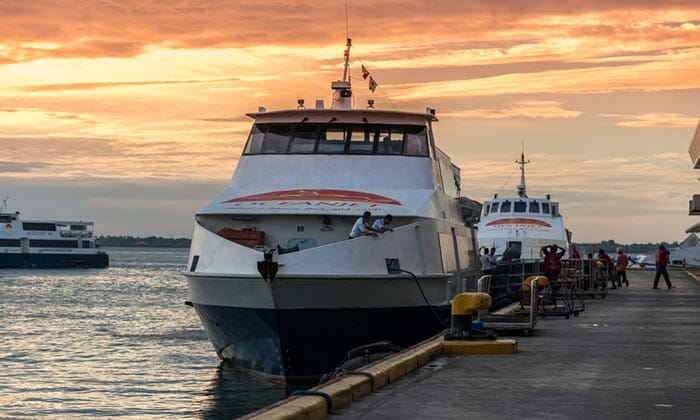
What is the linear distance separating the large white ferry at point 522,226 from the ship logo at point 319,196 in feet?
77.7

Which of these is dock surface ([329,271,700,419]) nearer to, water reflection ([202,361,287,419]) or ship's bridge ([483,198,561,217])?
water reflection ([202,361,287,419])

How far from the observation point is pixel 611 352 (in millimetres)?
16094

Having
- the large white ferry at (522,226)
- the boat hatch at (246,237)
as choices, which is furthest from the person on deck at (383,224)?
the large white ferry at (522,226)

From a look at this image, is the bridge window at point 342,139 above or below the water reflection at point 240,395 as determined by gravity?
above

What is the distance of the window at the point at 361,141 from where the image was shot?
22.8 metres

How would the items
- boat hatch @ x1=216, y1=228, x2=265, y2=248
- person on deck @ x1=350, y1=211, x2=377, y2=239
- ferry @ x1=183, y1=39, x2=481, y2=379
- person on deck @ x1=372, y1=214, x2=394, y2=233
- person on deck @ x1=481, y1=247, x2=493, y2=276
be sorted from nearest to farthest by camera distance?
ferry @ x1=183, y1=39, x2=481, y2=379 → person on deck @ x1=350, y1=211, x2=377, y2=239 → person on deck @ x1=372, y1=214, x2=394, y2=233 → boat hatch @ x1=216, y1=228, x2=265, y2=248 → person on deck @ x1=481, y1=247, x2=493, y2=276

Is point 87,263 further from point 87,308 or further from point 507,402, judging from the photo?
point 507,402

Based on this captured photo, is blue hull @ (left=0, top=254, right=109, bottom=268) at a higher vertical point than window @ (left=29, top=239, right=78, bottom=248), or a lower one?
lower

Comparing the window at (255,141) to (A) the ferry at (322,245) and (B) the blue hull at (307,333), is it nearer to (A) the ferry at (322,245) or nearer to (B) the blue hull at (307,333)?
(A) the ferry at (322,245)

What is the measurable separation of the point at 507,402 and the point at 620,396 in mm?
1288

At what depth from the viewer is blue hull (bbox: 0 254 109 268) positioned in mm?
130750

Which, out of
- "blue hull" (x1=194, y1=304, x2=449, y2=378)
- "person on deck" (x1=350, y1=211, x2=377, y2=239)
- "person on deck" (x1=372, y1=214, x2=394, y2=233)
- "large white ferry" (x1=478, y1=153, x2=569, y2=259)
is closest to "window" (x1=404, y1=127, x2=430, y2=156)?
"person on deck" (x1=372, y1=214, x2=394, y2=233)

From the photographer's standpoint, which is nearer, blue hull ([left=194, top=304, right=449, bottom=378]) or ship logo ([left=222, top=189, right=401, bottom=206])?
blue hull ([left=194, top=304, right=449, bottom=378])

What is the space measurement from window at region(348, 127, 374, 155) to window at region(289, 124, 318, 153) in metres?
0.73
